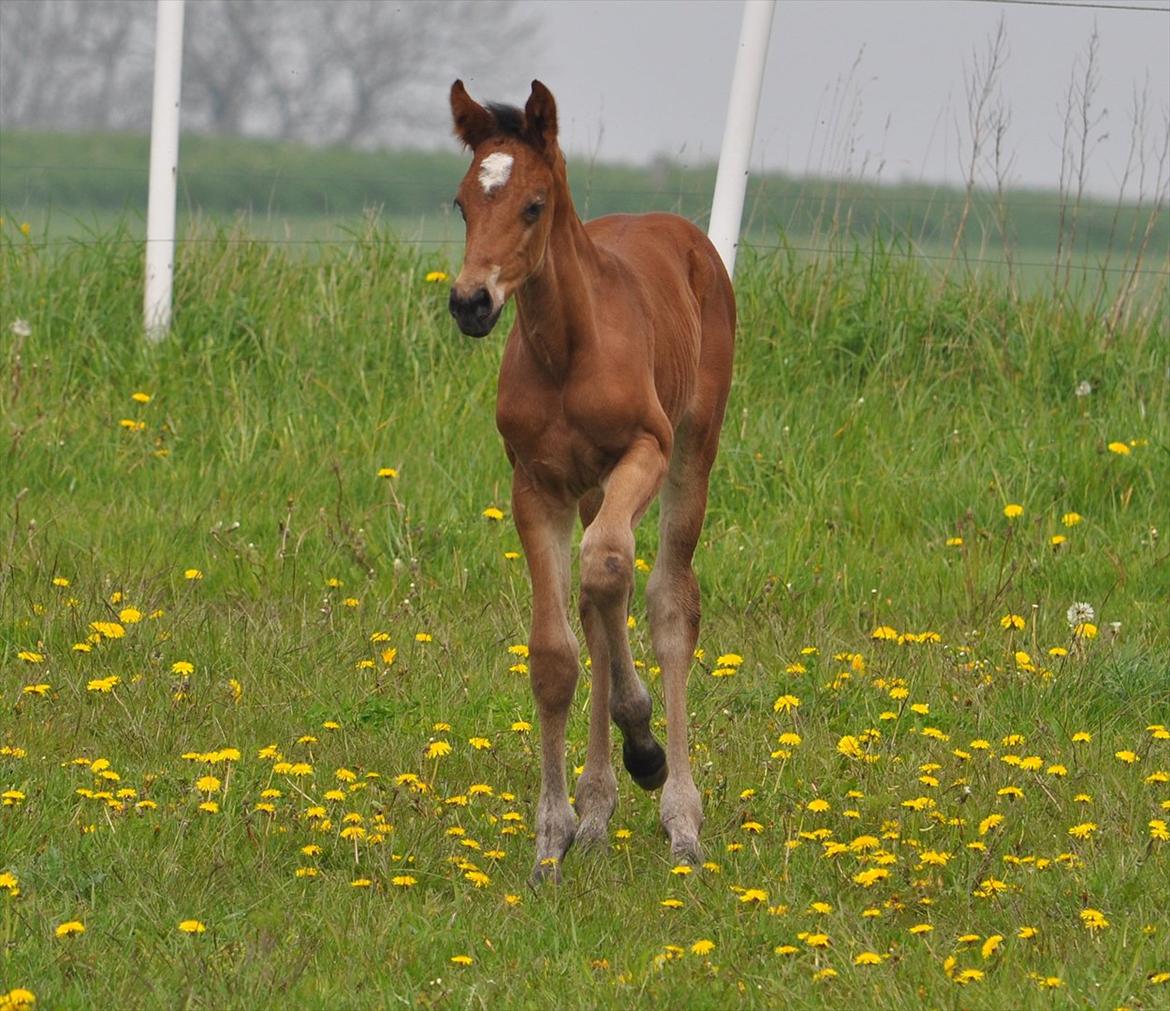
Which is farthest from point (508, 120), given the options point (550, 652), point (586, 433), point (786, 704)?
point (786, 704)

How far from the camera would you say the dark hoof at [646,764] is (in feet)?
16.1

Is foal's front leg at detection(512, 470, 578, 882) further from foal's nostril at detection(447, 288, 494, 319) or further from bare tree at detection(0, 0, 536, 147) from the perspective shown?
bare tree at detection(0, 0, 536, 147)

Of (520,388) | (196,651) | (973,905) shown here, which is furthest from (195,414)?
(973,905)

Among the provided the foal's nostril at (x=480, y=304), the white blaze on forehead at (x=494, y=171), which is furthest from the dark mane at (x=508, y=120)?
the foal's nostril at (x=480, y=304)

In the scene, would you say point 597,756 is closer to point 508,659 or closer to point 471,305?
point 508,659

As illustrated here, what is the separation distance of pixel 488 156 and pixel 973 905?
190 cm

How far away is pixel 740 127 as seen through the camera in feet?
27.1

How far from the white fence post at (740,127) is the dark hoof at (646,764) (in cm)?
359

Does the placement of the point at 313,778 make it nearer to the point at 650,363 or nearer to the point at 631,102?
the point at 650,363

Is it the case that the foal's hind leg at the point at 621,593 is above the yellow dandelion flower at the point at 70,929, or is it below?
above

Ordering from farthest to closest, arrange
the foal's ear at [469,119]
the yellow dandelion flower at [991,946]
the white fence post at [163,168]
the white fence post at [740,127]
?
the white fence post at [163,168] → the white fence post at [740,127] → the foal's ear at [469,119] → the yellow dandelion flower at [991,946]

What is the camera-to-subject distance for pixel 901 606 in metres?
6.73

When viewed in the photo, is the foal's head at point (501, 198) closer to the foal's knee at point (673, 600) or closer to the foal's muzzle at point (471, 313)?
the foal's muzzle at point (471, 313)

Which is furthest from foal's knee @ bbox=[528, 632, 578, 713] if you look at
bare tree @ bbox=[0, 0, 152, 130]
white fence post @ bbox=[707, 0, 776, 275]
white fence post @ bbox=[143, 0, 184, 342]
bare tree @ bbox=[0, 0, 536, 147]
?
bare tree @ bbox=[0, 0, 152, 130]
